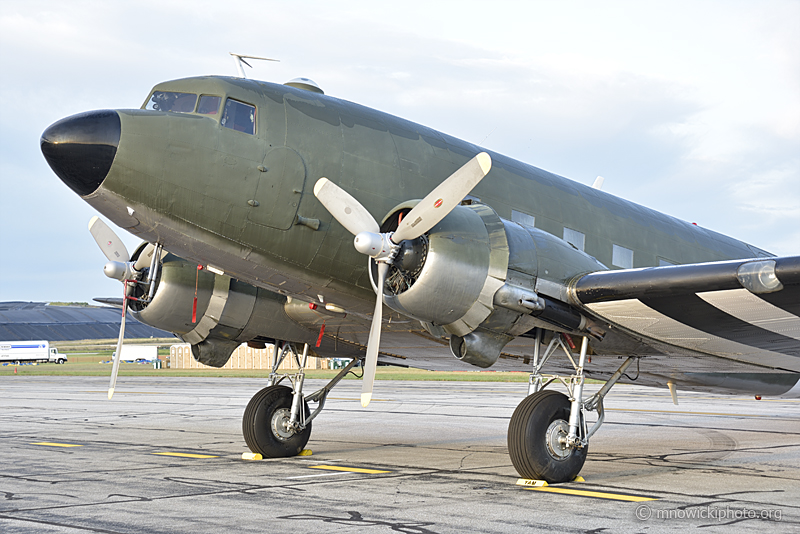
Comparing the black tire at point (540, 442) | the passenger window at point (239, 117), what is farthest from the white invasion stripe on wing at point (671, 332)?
the passenger window at point (239, 117)

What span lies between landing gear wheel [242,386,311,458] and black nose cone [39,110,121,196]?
5206 millimetres

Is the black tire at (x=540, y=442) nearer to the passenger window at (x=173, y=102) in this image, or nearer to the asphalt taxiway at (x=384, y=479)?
the asphalt taxiway at (x=384, y=479)

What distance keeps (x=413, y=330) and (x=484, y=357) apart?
179 centimetres

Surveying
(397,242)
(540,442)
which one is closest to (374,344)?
(397,242)

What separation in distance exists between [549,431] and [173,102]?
6239mm

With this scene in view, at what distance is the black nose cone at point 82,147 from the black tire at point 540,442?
5.66 metres

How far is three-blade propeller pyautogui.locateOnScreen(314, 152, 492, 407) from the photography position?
833 cm

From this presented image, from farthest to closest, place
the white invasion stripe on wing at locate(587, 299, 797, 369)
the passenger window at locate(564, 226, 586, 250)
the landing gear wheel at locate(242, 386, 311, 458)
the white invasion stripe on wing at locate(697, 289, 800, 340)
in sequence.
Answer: the landing gear wheel at locate(242, 386, 311, 458) < the passenger window at locate(564, 226, 586, 250) < the white invasion stripe on wing at locate(587, 299, 797, 369) < the white invasion stripe on wing at locate(697, 289, 800, 340)

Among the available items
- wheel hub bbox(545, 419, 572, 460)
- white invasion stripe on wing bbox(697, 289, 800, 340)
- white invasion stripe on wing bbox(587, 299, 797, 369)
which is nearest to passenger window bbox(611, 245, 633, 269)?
white invasion stripe on wing bbox(587, 299, 797, 369)

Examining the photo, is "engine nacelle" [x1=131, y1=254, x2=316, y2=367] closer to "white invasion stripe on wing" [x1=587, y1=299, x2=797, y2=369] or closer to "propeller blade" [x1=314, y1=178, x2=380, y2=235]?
"propeller blade" [x1=314, y1=178, x2=380, y2=235]

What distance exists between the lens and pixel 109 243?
1214 centimetres

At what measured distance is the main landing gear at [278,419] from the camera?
12.2 metres

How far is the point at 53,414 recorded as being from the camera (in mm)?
22375

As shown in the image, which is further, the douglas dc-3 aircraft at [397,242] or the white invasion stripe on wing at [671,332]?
the white invasion stripe on wing at [671,332]
